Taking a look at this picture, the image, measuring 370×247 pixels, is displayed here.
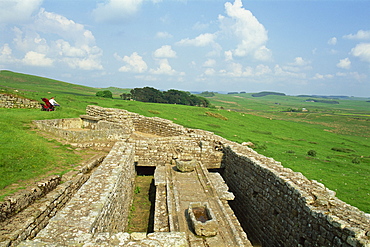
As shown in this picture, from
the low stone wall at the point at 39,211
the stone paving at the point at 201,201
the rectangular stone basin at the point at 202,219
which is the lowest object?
the stone paving at the point at 201,201

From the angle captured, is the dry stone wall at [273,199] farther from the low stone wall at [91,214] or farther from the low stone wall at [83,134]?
the low stone wall at [91,214]

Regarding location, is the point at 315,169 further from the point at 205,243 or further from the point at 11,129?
the point at 11,129

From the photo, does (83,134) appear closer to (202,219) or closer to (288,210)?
(202,219)

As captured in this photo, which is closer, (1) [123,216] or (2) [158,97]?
(1) [123,216]

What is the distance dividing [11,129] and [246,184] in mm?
12055

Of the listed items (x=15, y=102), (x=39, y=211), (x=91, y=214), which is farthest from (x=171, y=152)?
(x=15, y=102)

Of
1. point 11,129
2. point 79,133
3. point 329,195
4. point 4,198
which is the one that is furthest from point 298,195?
point 11,129

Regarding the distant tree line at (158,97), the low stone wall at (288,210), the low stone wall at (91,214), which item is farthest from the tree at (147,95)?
the low stone wall at (91,214)

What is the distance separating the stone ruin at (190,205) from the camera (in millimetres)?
5180

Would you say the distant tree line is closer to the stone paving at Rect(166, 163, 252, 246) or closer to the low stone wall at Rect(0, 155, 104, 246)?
the stone paving at Rect(166, 163, 252, 246)

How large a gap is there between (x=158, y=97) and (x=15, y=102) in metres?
43.8

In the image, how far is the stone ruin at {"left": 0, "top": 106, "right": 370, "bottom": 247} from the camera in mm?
5180

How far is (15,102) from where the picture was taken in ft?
65.4

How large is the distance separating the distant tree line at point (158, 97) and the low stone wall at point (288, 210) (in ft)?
166
